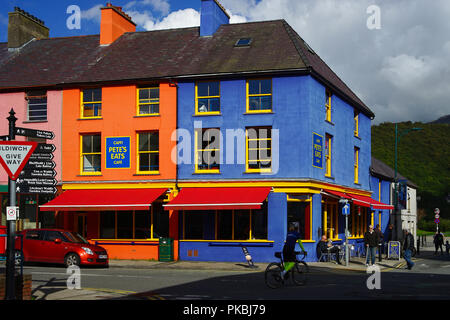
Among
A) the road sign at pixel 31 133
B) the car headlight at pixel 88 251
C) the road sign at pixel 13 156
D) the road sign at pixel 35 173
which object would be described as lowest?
the car headlight at pixel 88 251

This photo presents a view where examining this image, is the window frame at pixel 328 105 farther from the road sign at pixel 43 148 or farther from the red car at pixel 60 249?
the road sign at pixel 43 148

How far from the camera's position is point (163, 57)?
101 feet

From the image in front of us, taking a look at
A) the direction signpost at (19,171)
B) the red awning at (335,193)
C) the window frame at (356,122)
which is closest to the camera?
the direction signpost at (19,171)

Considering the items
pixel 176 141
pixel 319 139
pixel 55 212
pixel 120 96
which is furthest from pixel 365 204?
pixel 55 212

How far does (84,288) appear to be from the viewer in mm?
15688

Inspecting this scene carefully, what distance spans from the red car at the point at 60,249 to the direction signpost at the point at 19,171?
421 inches

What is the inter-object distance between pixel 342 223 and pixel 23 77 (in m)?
19.0

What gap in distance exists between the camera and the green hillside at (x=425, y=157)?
9925 centimetres

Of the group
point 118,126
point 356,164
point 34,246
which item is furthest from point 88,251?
point 356,164

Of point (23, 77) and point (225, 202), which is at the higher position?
point (23, 77)

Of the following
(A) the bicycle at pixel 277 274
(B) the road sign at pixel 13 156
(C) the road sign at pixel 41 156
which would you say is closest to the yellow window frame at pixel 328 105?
(A) the bicycle at pixel 277 274

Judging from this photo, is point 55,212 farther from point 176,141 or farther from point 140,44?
point 140,44

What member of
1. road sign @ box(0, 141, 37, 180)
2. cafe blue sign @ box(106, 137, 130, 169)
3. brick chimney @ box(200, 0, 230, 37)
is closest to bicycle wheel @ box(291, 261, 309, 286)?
road sign @ box(0, 141, 37, 180)

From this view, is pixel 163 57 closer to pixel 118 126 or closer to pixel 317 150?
pixel 118 126
